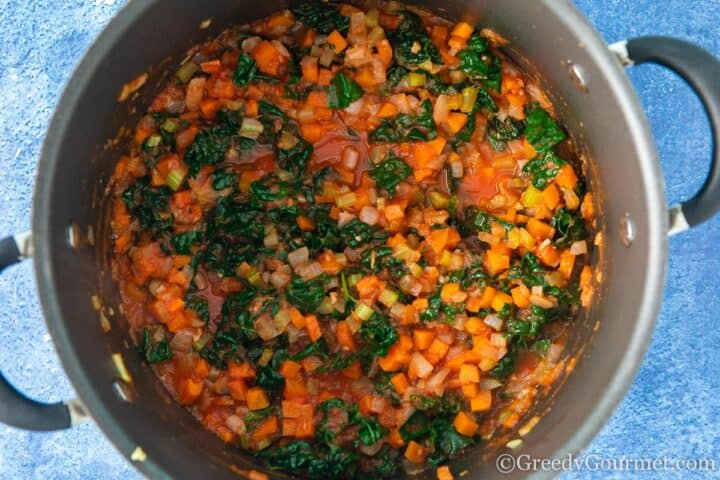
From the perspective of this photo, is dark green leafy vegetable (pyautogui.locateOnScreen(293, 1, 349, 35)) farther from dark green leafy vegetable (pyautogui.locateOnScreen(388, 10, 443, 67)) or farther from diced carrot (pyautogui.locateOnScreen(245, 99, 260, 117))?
diced carrot (pyautogui.locateOnScreen(245, 99, 260, 117))

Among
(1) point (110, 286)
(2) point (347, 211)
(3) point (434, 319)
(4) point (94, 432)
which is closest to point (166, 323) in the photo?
(1) point (110, 286)

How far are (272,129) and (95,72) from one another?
31.0 inches

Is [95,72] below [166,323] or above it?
above

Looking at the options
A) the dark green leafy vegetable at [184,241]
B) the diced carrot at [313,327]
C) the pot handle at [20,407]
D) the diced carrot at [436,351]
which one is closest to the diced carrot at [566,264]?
the diced carrot at [436,351]

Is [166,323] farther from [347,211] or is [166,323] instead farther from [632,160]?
[632,160]

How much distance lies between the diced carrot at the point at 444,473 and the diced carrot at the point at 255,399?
2.22ft

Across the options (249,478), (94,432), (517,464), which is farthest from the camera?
(94,432)

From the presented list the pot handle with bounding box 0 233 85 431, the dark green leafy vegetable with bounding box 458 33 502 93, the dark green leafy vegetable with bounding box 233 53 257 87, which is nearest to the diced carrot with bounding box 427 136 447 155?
the dark green leafy vegetable with bounding box 458 33 502 93

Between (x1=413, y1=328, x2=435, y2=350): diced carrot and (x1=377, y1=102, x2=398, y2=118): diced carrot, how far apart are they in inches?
31.7

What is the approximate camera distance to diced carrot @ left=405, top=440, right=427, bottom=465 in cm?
285

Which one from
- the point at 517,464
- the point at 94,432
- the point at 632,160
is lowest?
the point at 94,432

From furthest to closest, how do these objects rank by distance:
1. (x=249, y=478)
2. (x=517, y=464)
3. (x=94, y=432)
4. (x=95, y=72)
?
(x=94, y=432)
(x=249, y=478)
(x=517, y=464)
(x=95, y=72)

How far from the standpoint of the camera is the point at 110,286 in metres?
2.69

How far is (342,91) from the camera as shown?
9.30 ft
